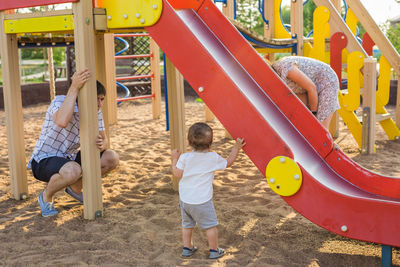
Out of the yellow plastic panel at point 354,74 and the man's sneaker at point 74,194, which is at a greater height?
the yellow plastic panel at point 354,74

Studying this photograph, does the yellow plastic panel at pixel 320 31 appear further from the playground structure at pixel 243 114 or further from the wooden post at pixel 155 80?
the wooden post at pixel 155 80

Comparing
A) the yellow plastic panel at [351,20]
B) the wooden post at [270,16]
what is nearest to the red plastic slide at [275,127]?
the wooden post at [270,16]

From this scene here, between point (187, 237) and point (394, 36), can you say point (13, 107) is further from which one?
point (394, 36)

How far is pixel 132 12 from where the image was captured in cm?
323

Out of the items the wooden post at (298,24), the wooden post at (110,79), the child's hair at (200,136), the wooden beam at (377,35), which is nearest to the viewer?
the child's hair at (200,136)

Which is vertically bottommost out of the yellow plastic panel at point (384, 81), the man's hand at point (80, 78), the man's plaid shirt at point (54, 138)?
the man's plaid shirt at point (54, 138)

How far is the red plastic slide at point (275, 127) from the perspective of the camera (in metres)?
2.55

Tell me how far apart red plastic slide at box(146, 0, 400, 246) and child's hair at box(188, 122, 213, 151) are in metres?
0.22

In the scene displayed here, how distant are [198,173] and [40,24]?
1780 millimetres

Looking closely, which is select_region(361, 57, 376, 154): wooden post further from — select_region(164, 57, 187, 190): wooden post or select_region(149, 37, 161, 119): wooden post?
select_region(149, 37, 161, 119): wooden post

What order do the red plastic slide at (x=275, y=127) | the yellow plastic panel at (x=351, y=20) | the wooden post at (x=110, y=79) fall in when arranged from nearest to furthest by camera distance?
the red plastic slide at (x=275, y=127)
the yellow plastic panel at (x=351, y=20)
the wooden post at (x=110, y=79)

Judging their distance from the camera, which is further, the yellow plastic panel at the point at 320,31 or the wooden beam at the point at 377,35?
the wooden beam at the point at 377,35

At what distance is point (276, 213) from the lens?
3.57m

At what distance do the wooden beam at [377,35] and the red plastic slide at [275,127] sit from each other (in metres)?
3.40
